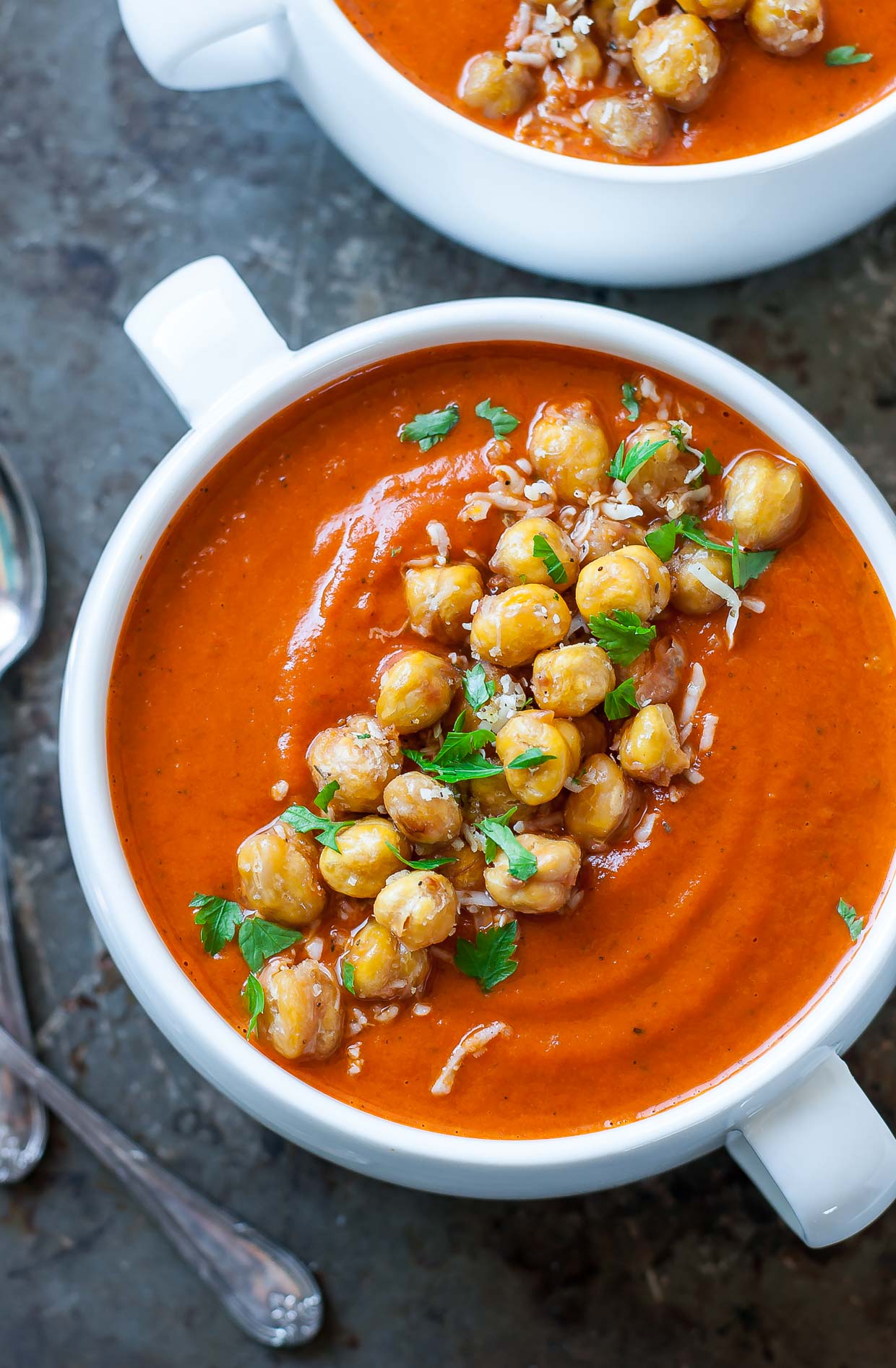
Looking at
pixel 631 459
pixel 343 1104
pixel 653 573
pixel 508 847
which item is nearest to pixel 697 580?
pixel 653 573

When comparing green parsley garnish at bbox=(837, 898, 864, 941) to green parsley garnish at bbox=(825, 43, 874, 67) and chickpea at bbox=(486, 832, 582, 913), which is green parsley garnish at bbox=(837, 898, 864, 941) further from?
green parsley garnish at bbox=(825, 43, 874, 67)

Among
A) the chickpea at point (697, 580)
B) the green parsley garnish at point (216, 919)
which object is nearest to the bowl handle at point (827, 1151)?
the chickpea at point (697, 580)

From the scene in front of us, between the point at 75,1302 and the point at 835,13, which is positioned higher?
the point at 835,13

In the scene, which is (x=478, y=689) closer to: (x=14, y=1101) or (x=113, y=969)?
(x=113, y=969)

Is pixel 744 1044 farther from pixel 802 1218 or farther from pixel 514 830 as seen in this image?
pixel 514 830

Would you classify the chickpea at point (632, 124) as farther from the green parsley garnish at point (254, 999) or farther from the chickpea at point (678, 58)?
the green parsley garnish at point (254, 999)

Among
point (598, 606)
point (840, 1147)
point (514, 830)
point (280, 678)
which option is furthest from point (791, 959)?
point (280, 678)

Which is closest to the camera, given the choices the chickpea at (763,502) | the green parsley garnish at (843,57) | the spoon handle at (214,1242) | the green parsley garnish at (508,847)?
the green parsley garnish at (508,847)
